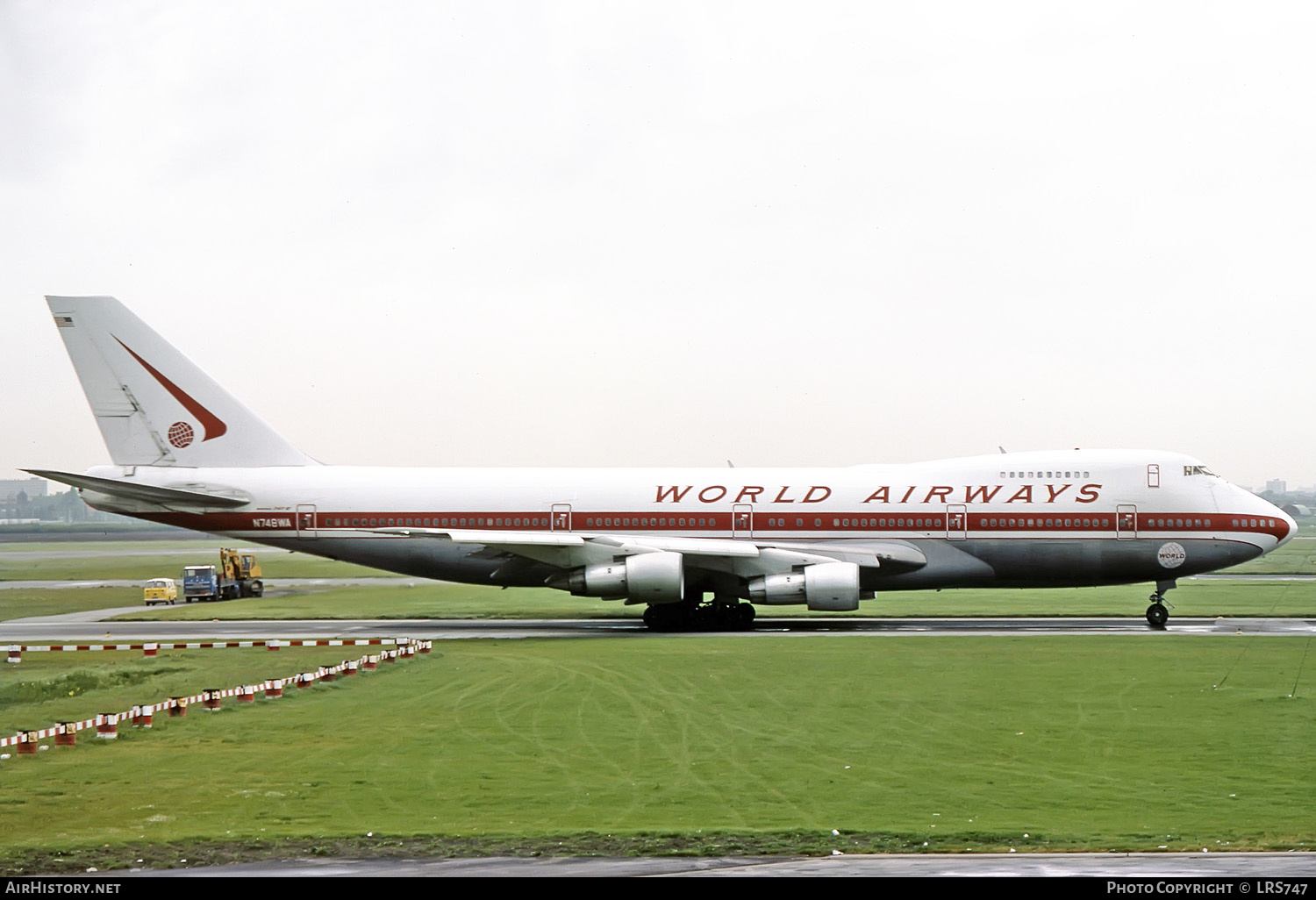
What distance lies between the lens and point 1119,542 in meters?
33.6

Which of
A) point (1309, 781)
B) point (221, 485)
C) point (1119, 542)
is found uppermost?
point (221, 485)

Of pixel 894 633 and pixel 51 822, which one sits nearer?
pixel 51 822

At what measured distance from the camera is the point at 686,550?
30984mm

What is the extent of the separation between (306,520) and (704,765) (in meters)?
22.6

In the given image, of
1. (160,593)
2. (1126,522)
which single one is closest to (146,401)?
(160,593)

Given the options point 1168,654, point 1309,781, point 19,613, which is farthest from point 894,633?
point 19,613

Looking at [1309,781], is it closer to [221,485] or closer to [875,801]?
[875,801]

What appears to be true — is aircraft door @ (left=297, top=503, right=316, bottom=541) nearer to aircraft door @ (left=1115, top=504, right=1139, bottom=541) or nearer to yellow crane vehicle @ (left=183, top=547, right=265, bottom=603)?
yellow crane vehicle @ (left=183, top=547, right=265, bottom=603)

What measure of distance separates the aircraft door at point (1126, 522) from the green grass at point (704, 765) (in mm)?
10720

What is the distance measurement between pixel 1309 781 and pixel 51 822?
11989mm

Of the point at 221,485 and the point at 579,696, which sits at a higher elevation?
the point at 221,485

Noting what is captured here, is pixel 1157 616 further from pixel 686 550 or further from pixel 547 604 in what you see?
pixel 547 604

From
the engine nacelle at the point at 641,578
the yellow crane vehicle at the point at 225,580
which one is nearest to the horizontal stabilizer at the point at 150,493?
the engine nacelle at the point at 641,578

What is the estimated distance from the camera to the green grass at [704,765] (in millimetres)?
10523
